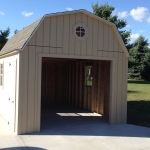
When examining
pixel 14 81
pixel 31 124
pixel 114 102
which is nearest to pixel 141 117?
pixel 114 102

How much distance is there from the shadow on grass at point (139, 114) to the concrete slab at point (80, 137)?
98 cm

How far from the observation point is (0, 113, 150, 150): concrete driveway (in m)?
5.59

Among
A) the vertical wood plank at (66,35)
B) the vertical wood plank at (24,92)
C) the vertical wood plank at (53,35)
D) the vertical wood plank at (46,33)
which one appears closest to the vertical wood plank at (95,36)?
the vertical wood plank at (66,35)

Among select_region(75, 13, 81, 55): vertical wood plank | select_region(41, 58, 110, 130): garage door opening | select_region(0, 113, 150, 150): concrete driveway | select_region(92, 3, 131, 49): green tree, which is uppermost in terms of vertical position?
select_region(92, 3, 131, 49): green tree

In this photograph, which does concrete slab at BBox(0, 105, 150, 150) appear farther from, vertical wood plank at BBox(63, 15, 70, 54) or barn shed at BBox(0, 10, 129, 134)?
vertical wood plank at BBox(63, 15, 70, 54)

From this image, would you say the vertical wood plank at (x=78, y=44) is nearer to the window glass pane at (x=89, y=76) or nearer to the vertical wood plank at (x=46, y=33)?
the vertical wood plank at (x=46, y=33)

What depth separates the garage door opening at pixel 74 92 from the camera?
904cm

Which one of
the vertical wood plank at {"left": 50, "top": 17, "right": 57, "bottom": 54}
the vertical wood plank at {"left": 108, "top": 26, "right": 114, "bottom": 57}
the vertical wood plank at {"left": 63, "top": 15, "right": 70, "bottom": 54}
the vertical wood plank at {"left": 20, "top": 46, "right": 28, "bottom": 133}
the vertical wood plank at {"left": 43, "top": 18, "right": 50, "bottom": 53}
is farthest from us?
the vertical wood plank at {"left": 108, "top": 26, "right": 114, "bottom": 57}

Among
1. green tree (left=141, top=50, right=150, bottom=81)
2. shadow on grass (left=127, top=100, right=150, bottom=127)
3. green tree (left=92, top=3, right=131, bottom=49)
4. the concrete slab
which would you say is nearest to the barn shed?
the concrete slab

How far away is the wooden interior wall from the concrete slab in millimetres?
1914

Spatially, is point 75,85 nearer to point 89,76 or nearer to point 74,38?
point 89,76

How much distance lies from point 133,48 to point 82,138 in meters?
26.7

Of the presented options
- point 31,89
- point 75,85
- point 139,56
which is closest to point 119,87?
point 31,89

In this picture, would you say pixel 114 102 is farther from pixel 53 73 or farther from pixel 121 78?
pixel 53 73
